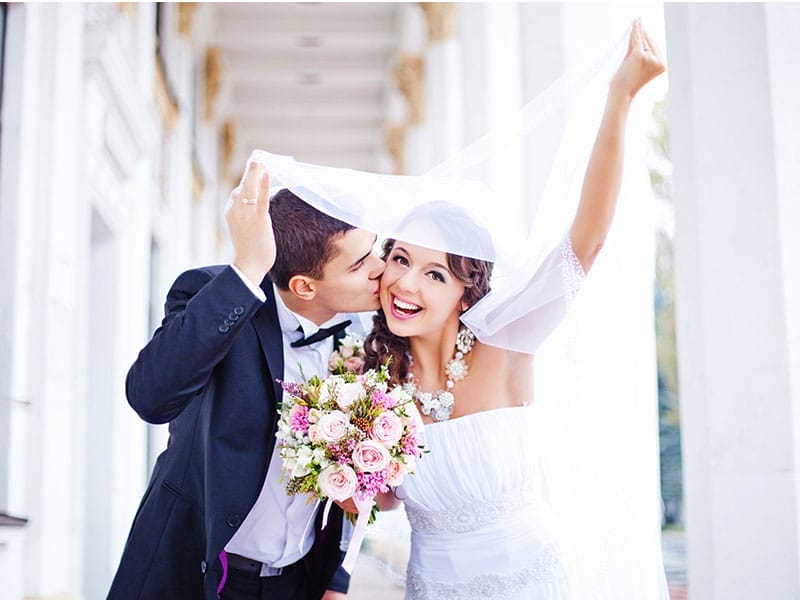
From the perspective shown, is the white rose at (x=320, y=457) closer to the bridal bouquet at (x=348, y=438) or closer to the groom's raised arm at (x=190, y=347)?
the bridal bouquet at (x=348, y=438)

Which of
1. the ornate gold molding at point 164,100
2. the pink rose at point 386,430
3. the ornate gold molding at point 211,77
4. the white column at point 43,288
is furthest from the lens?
the ornate gold molding at point 211,77

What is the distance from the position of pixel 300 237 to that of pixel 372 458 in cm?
77

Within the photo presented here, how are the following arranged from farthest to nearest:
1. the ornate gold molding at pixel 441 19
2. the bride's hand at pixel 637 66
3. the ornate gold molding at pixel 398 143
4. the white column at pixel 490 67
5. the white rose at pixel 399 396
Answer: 1. the ornate gold molding at pixel 398 143
2. the ornate gold molding at pixel 441 19
3. the white column at pixel 490 67
4. the white rose at pixel 399 396
5. the bride's hand at pixel 637 66

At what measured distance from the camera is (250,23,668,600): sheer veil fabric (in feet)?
9.86

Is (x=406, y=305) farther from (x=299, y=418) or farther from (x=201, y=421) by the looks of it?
(x=201, y=421)

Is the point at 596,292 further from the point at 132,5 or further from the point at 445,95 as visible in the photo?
the point at 445,95

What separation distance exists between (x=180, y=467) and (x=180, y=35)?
10392 millimetres

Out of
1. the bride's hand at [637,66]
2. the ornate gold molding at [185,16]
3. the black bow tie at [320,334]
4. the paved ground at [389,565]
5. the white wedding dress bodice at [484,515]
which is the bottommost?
the paved ground at [389,565]

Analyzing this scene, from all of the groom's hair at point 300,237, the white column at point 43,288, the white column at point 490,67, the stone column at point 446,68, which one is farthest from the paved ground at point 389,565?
the stone column at point 446,68

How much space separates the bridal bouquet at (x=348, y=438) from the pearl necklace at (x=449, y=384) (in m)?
0.22

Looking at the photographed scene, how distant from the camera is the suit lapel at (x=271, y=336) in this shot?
3098 millimetres

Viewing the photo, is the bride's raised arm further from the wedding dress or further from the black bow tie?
the black bow tie

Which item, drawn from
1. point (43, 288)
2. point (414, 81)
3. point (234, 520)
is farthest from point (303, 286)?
point (414, 81)

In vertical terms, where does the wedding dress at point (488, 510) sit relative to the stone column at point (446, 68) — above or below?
below
